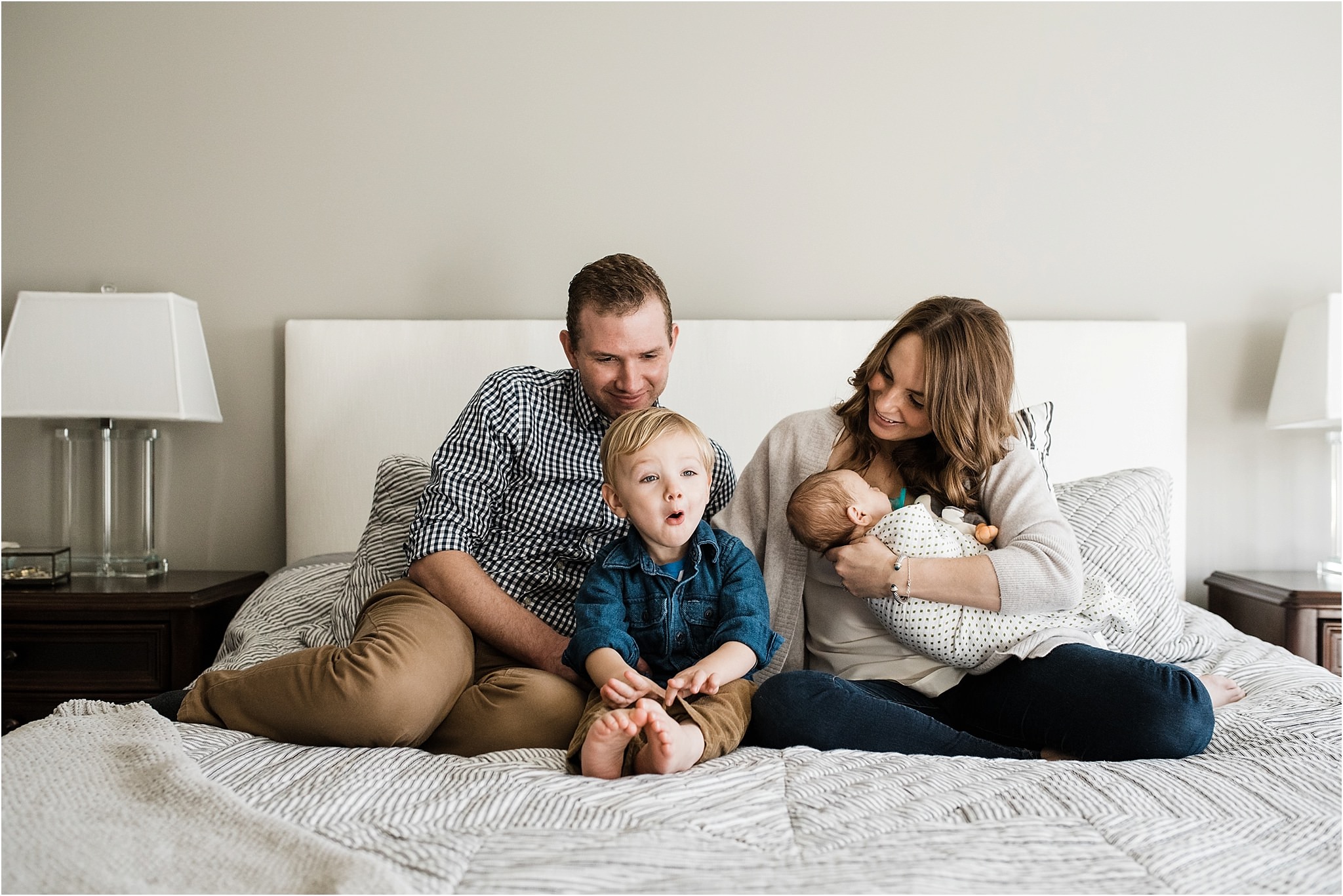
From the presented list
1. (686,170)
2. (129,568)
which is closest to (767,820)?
(686,170)

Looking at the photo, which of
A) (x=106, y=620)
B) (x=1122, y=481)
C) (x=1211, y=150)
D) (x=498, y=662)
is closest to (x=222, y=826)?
(x=498, y=662)

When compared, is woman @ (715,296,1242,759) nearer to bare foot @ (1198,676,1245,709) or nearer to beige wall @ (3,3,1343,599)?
bare foot @ (1198,676,1245,709)

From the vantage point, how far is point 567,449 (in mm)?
1613

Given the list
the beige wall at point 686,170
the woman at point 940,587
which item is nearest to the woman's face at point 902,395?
the woman at point 940,587

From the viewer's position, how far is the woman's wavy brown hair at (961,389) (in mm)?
1435

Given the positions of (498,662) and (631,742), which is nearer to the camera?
(631,742)

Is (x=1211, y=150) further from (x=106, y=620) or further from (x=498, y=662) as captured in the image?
(x=106, y=620)

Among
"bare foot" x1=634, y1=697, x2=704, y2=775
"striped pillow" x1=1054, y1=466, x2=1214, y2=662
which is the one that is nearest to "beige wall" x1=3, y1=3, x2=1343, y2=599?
"striped pillow" x1=1054, y1=466, x2=1214, y2=662

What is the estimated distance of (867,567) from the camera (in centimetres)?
136

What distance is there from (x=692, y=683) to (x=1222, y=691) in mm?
844

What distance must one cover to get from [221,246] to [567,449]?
138cm

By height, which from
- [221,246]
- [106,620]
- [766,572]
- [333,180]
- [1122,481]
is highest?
[333,180]

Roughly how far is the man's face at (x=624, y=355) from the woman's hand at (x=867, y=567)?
0.41m

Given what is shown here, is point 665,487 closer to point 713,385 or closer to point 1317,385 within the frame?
point 713,385
